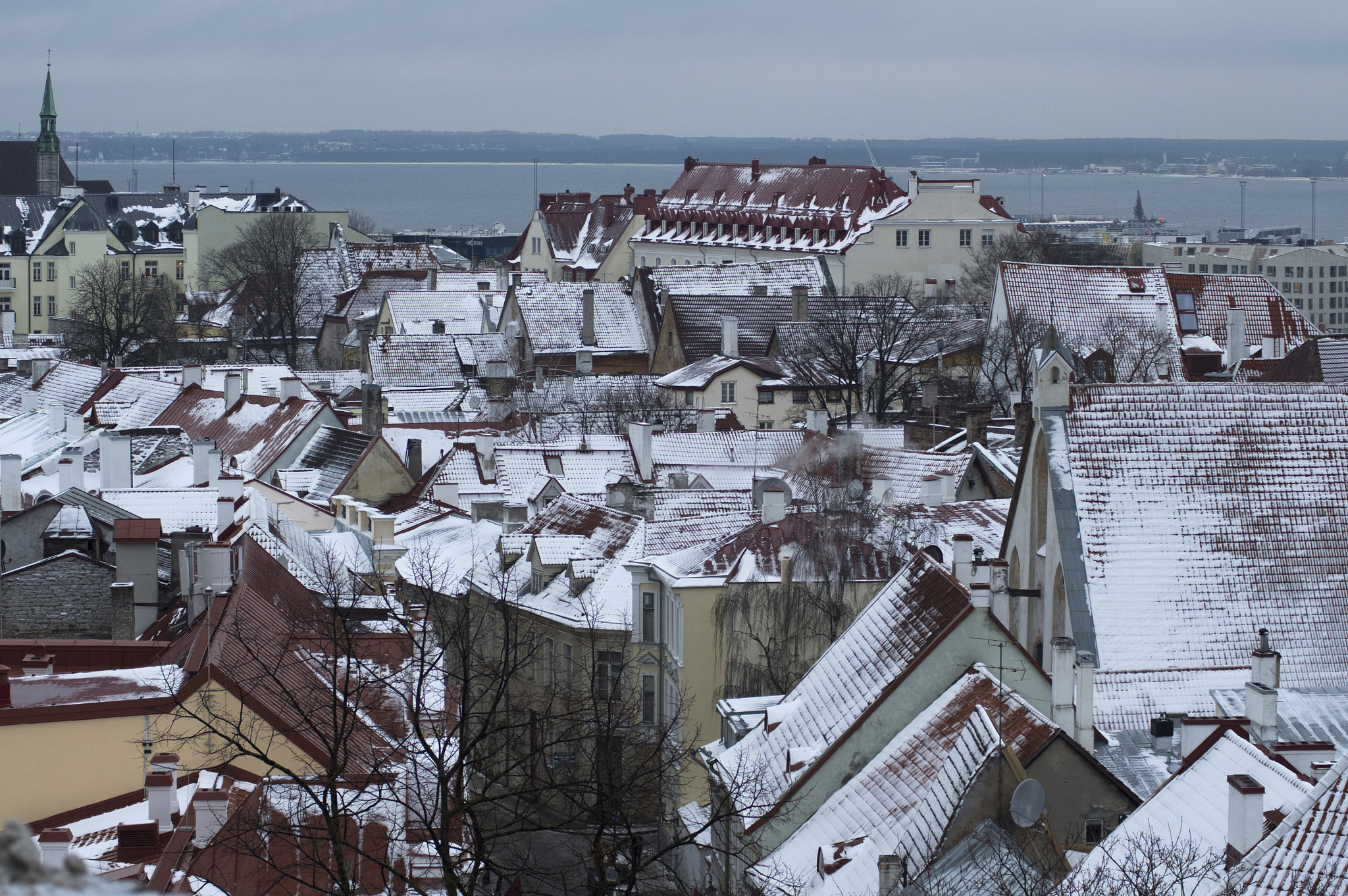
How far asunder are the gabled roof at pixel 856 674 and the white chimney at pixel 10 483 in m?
17.8

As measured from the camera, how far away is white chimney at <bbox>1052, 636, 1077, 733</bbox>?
20.2 meters

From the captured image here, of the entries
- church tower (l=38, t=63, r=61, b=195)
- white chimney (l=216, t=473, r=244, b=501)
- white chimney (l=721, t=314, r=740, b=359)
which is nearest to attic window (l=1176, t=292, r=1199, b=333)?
white chimney (l=721, t=314, r=740, b=359)

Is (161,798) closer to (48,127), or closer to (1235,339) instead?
(1235,339)

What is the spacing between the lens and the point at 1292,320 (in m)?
63.5

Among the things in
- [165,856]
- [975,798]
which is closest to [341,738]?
[165,856]

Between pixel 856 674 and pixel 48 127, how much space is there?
456ft

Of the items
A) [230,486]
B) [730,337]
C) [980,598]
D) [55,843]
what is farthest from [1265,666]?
[730,337]

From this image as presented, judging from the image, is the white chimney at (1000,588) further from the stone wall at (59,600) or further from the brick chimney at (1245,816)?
the stone wall at (59,600)

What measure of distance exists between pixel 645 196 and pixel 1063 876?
12096 cm

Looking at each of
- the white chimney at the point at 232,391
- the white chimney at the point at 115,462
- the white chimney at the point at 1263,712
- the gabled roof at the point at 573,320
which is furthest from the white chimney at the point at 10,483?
the gabled roof at the point at 573,320

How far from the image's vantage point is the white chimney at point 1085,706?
2016 centimetres

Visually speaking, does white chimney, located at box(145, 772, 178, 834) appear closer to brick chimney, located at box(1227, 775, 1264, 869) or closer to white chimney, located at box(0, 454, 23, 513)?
brick chimney, located at box(1227, 775, 1264, 869)

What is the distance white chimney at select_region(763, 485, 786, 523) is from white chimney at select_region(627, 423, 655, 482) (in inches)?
499

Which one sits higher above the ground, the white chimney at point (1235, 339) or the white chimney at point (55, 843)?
the white chimney at point (1235, 339)
